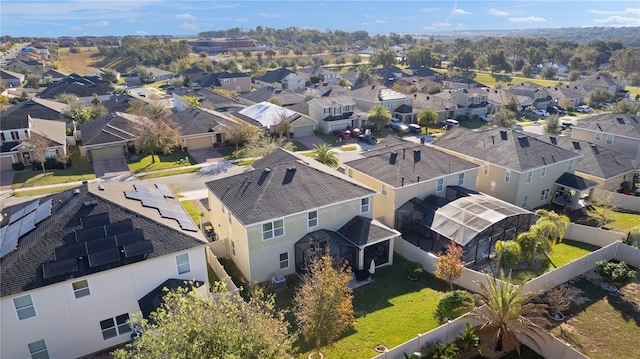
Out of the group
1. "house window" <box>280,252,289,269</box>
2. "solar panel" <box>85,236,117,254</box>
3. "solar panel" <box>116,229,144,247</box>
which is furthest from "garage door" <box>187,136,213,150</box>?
"solar panel" <box>85,236,117,254</box>

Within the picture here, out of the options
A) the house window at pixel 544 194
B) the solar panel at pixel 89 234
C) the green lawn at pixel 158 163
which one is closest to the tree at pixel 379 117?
the green lawn at pixel 158 163

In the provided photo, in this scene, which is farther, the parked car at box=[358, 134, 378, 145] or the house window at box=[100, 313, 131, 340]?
the parked car at box=[358, 134, 378, 145]

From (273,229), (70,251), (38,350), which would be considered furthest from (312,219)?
(38,350)

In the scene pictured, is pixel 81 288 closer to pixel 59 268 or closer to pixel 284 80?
pixel 59 268

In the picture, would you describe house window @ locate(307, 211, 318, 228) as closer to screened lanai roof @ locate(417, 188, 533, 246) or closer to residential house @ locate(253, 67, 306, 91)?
screened lanai roof @ locate(417, 188, 533, 246)

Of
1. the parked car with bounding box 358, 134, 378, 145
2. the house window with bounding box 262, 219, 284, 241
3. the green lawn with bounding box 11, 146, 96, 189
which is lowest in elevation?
the parked car with bounding box 358, 134, 378, 145

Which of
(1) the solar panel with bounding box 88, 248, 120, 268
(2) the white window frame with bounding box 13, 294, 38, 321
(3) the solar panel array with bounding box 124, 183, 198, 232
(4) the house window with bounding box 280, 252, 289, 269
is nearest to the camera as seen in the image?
(2) the white window frame with bounding box 13, 294, 38, 321
